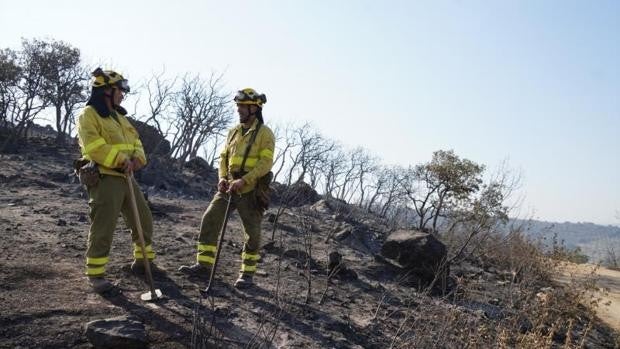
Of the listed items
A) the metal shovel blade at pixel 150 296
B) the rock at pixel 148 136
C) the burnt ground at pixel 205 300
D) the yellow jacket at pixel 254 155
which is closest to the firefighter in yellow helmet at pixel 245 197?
the yellow jacket at pixel 254 155

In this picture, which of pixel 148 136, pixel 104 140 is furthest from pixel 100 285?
pixel 148 136

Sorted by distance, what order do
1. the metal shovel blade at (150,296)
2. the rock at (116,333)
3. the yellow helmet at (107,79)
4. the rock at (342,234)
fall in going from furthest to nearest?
the rock at (342,234), the yellow helmet at (107,79), the metal shovel blade at (150,296), the rock at (116,333)

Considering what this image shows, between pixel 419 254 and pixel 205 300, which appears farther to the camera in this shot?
pixel 419 254

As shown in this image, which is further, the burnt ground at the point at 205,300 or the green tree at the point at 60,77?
the green tree at the point at 60,77

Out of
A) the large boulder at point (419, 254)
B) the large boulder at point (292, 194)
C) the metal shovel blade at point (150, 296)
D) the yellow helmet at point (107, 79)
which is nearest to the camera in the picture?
the metal shovel blade at point (150, 296)

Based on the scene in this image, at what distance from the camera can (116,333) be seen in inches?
120

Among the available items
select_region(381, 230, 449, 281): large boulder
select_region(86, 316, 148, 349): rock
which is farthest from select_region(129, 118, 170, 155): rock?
select_region(86, 316, 148, 349): rock

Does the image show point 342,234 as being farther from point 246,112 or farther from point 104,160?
point 104,160

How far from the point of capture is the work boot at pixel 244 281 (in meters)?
4.73

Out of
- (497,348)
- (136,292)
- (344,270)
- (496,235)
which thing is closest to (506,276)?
(496,235)

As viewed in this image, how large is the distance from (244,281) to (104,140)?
190cm

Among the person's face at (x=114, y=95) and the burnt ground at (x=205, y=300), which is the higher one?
the person's face at (x=114, y=95)

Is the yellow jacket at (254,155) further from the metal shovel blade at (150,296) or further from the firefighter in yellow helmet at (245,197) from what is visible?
the metal shovel blade at (150,296)

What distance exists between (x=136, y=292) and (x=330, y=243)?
17.2 feet
